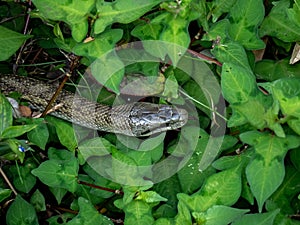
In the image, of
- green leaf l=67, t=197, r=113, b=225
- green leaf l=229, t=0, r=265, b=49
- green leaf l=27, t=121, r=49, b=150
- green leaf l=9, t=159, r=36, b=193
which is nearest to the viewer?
green leaf l=67, t=197, r=113, b=225

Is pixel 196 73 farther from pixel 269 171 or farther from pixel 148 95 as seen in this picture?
pixel 269 171

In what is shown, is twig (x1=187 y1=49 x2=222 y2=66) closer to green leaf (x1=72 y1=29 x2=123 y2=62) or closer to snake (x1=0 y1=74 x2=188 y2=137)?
snake (x1=0 y1=74 x2=188 y2=137)

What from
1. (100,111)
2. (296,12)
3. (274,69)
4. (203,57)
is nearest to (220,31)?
(203,57)

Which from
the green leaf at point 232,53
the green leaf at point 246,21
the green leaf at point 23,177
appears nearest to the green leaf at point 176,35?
the green leaf at point 232,53

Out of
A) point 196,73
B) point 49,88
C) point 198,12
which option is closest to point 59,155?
point 49,88

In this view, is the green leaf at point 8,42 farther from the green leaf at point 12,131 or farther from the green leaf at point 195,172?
the green leaf at point 195,172

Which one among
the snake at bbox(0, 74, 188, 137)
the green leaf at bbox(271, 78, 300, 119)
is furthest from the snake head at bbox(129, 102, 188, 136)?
the green leaf at bbox(271, 78, 300, 119)
